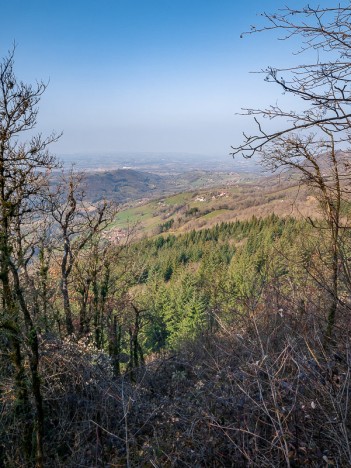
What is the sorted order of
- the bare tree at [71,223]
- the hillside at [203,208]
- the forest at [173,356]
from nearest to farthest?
the forest at [173,356], the bare tree at [71,223], the hillside at [203,208]

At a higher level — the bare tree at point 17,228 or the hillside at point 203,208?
the bare tree at point 17,228

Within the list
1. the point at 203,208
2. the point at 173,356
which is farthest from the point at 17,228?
the point at 203,208

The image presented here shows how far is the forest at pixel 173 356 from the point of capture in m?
2.92

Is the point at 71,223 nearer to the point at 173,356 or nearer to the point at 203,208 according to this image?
the point at 173,356

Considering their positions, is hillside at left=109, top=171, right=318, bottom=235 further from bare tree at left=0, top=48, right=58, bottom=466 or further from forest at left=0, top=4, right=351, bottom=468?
bare tree at left=0, top=48, right=58, bottom=466

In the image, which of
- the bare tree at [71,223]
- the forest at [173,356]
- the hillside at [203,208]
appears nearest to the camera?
the forest at [173,356]

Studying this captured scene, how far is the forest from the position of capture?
9.57ft

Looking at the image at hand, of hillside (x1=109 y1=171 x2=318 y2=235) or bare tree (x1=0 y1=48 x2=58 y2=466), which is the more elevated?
bare tree (x1=0 y1=48 x2=58 y2=466)

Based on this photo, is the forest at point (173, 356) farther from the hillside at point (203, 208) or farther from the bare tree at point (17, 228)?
the hillside at point (203, 208)

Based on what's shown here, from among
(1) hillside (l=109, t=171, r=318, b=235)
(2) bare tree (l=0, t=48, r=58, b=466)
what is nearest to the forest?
(2) bare tree (l=0, t=48, r=58, b=466)

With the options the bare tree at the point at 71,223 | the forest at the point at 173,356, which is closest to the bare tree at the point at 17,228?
the forest at the point at 173,356

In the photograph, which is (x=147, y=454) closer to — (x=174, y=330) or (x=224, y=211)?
(x=174, y=330)

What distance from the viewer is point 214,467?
3535 mm

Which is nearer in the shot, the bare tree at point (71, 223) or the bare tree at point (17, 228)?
the bare tree at point (17, 228)
